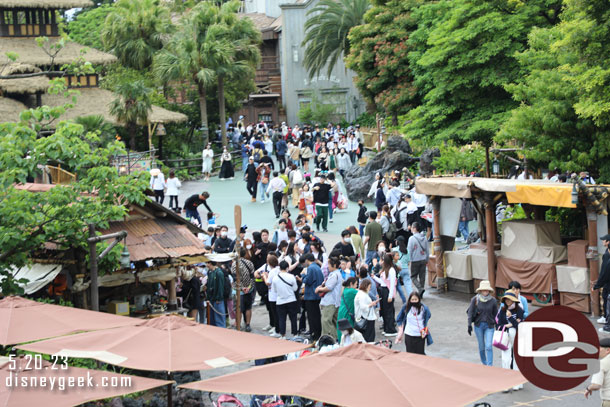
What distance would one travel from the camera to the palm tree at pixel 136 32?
155 feet

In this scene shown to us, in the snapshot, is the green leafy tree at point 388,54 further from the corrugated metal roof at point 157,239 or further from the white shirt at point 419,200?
the corrugated metal roof at point 157,239

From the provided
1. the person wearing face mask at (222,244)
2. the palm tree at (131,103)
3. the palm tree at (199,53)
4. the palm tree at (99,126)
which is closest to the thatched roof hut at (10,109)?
the palm tree at (99,126)

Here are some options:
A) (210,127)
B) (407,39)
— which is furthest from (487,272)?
(210,127)

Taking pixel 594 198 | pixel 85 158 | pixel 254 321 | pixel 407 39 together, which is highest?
pixel 407 39

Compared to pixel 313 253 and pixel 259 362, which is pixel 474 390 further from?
pixel 313 253

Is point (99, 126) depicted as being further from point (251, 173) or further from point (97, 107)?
point (251, 173)

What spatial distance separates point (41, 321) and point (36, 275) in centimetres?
444

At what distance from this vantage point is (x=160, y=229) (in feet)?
52.6

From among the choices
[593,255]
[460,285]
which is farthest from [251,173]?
[593,255]

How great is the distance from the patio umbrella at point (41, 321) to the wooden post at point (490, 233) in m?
8.92

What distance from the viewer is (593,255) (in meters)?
15.9

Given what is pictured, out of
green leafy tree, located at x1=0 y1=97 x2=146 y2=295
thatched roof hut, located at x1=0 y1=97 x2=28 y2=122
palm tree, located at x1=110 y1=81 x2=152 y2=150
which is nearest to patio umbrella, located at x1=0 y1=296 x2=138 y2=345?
green leafy tree, located at x1=0 y1=97 x2=146 y2=295

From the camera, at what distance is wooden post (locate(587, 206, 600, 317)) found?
15844 millimetres

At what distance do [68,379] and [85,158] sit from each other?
6241 millimetres
